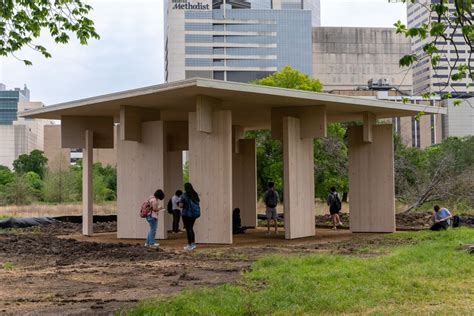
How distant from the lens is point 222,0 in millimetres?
120750

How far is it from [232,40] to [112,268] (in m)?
112

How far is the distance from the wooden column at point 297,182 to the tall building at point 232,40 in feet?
331

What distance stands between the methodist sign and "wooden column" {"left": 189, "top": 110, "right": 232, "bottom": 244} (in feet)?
348

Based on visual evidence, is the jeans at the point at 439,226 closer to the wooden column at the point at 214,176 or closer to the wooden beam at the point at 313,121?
the wooden beam at the point at 313,121

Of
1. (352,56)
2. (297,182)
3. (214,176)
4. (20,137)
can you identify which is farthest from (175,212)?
(352,56)

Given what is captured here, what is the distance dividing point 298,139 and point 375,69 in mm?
108617

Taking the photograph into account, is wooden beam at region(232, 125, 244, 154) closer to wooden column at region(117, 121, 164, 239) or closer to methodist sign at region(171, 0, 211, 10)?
wooden column at region(117, 121, 164, 239)

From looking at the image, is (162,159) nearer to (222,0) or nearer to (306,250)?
(306,250)

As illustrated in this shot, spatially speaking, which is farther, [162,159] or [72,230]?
[72,230]

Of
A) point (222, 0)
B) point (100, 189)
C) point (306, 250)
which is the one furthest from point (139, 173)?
point (222, 0)

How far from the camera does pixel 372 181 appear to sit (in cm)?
2002

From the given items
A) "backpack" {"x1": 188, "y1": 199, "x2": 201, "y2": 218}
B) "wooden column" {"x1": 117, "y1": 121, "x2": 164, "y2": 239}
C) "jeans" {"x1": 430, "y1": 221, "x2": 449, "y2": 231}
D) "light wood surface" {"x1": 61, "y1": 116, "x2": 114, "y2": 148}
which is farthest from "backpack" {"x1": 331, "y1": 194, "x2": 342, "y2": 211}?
"backpack" {"x1": 188, "y1": 199, "x2": 201, "y2": 218}

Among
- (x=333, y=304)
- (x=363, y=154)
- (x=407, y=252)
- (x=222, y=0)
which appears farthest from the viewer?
(x=222, y=0)

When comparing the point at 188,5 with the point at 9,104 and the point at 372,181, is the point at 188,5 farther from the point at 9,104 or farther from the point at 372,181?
the point at 372,181
